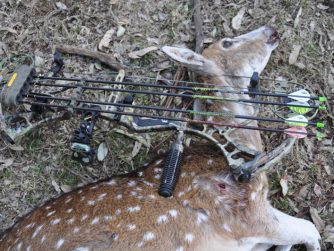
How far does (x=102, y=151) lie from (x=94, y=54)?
1.06 meters

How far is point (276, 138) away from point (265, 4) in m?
1.54

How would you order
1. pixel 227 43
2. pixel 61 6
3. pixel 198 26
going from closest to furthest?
pixel 227 43 < pixel 198 26 < pixel 61 6

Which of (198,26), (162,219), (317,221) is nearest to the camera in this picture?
(162,219)

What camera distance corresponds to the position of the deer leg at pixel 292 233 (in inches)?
150

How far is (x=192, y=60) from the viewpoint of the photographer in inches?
158

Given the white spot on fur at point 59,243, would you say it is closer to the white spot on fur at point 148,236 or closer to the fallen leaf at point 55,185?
the white spot on fur at point 148,236

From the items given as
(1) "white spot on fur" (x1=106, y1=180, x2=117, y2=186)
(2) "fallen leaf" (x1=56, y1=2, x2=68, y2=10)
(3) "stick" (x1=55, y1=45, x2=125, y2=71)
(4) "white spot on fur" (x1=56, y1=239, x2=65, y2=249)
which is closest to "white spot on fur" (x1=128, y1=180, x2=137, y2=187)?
(1) "white spot on fur" (x1=106, y1=180, x2=117, y2=186)

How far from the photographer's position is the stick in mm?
4957

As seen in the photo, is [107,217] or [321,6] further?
[321,6]

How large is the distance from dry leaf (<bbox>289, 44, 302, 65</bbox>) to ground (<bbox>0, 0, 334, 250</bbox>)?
0.01 m

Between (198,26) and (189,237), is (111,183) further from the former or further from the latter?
(198,26)

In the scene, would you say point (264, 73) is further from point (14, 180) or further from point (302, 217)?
point (14, 180)

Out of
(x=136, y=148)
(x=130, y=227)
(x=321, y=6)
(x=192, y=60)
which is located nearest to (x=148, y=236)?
(x=130, y=227)

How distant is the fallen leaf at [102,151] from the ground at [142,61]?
47 millimetres
